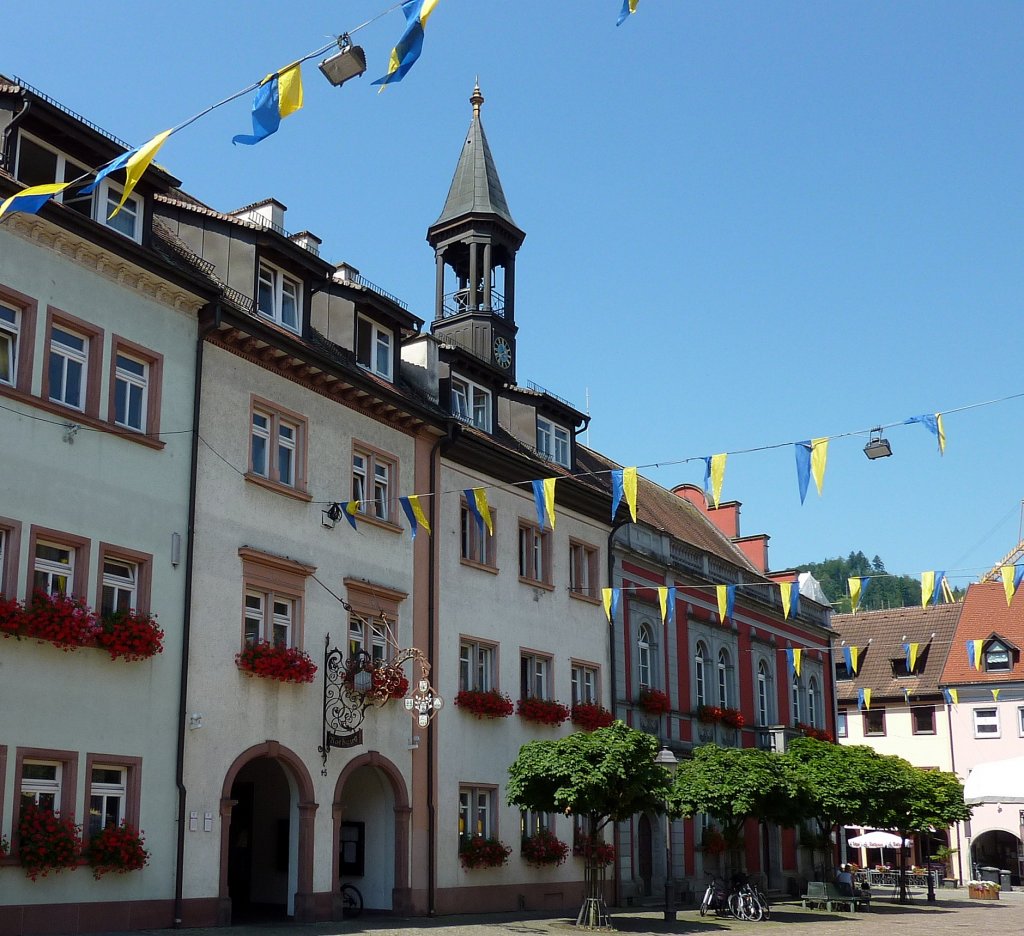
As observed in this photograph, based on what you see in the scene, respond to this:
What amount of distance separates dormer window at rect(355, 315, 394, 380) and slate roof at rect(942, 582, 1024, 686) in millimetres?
41275

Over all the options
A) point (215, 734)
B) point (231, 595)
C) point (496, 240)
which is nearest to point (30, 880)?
point (215, 734)

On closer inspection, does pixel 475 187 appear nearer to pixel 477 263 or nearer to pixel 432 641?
pixel 477 263

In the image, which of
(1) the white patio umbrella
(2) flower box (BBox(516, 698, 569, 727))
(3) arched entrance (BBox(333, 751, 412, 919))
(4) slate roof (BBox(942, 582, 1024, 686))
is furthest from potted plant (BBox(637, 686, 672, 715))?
(4) slate roof (BBox(942, 582, 1024, 686))

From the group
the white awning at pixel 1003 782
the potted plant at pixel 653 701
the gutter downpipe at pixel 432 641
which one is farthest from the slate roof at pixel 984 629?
the gutter downpipe at pixel 432 641

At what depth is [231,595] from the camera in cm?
2316

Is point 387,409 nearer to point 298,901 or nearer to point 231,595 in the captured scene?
point 231,595

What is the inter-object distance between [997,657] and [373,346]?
1685 inches

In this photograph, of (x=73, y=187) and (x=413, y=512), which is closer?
(x=73, y=187)

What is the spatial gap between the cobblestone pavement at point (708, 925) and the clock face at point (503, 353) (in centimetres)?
1481

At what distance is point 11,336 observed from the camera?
20.1 metres

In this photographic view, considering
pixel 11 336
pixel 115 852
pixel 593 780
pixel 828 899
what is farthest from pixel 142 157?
pixel 828 899

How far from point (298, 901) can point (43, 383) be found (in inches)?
411

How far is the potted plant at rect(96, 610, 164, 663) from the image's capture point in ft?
66.0

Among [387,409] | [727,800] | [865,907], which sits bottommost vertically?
[865,907]
